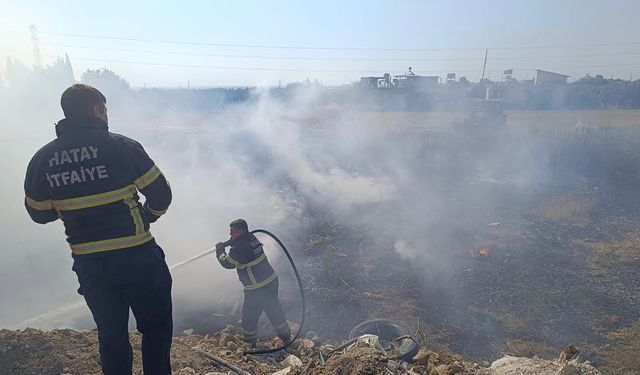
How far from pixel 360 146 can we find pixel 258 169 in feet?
23.8


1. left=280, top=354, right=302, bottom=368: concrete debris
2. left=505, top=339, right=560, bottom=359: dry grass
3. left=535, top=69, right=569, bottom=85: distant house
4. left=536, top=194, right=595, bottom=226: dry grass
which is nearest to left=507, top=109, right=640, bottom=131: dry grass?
left=535, top=69, right=569, bottom=85: distant house

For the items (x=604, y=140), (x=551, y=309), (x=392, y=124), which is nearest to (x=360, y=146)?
(x=392, y=124)

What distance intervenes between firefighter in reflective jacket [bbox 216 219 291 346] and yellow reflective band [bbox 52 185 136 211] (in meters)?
2.29

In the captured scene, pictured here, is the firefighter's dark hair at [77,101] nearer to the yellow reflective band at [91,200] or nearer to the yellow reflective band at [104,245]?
the yellow reflective band at [91,200]

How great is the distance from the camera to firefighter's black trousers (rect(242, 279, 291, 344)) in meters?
4.71

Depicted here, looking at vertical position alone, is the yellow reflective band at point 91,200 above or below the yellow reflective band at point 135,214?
above

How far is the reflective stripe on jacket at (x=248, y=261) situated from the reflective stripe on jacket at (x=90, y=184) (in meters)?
2.27

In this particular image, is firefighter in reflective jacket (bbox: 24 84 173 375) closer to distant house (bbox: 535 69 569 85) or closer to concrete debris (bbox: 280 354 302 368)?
concrete debris (bbox: 280 354 302 368)

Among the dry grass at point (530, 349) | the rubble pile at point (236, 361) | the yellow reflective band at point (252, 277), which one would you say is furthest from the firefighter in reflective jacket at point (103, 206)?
the dry grass at point (530, 349)

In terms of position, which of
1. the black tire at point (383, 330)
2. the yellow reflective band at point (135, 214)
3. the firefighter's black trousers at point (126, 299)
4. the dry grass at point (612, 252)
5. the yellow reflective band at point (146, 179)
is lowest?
the dry grass at point (612, 252)

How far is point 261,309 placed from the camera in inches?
187

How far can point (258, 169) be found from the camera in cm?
1541

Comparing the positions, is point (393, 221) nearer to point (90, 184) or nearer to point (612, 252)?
point (612, 252)

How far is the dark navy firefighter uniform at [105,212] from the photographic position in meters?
2.14
